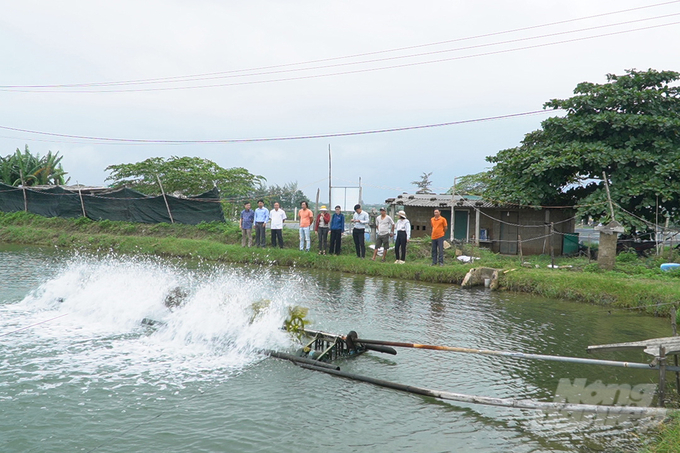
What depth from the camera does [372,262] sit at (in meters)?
19.1

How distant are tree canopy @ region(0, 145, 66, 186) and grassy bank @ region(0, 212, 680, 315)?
739 cm

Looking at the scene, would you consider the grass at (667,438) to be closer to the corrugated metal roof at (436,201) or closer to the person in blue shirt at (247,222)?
the corrugated metal roof at (436,201)

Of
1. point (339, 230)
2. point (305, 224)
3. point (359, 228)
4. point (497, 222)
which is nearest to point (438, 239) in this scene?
point (359, 228)

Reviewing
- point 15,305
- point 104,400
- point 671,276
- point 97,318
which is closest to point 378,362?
point 104,400

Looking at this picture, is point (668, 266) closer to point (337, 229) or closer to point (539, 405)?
point (337, 229)

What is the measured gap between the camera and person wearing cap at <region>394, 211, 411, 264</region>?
18.8m

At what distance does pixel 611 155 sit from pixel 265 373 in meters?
16.7

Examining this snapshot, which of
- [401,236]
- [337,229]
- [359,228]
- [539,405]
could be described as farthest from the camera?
[337,229]

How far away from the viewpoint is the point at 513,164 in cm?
2197

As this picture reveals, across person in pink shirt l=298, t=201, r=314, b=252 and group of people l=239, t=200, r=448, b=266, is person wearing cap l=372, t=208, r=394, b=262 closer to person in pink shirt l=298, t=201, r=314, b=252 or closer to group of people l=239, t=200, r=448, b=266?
group of people l=239, t=200, r=448, b=266

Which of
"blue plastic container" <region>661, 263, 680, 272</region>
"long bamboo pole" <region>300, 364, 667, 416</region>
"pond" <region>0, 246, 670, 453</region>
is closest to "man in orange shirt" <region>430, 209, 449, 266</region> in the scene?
"pond" <region>0, 246, 670, 453</region>

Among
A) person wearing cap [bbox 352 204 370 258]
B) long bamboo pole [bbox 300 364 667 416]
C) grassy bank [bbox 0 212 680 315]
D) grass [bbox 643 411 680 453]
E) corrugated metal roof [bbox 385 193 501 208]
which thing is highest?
corrugated metal roof [bbox 385 193 501 208]

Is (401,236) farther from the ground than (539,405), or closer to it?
farther from the ground

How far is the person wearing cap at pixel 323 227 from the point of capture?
20.2 meters
